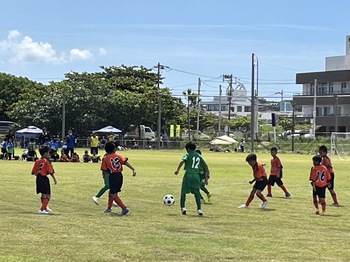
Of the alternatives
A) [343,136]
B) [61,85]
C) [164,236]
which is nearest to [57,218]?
[164,236]

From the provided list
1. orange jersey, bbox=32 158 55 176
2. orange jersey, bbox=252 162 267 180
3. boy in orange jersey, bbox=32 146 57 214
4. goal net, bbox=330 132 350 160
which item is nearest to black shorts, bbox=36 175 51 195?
boy in orange jersey, bbox=32 146 57 214

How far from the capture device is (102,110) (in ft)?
236

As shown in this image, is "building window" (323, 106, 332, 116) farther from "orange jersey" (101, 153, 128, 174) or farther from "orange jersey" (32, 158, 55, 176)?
"orange jersey" (32, 158, 55, 176)

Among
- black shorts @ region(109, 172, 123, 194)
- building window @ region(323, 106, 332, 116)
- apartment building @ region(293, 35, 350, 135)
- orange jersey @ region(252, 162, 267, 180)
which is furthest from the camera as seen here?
building window @ region(323, 106, 332, 116)

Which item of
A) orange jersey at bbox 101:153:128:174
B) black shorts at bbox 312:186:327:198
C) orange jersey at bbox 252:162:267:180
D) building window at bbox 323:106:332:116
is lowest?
black shorts at bbox 312:186:327:198

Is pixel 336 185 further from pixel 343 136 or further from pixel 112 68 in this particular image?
pixel 112 68

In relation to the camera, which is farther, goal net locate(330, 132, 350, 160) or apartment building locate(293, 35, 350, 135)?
apartment building locate(293, 35, 350, 135)

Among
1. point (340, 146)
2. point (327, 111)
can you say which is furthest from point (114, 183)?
point (327, 111)

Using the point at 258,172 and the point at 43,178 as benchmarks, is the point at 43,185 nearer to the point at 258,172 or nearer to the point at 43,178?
the point at 43,178

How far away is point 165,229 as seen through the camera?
1091 centimetres

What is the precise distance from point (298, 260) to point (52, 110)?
6458cm

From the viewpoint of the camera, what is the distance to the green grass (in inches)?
331

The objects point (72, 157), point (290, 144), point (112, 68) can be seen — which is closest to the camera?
point (72, 157)

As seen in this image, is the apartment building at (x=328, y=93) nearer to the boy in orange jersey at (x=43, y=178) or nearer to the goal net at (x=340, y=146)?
the goal net at (x=340, y=146)
